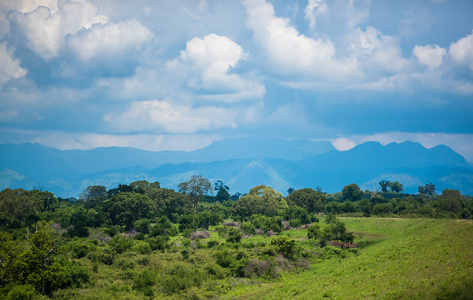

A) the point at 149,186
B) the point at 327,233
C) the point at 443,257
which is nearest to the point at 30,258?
the point at 443,257

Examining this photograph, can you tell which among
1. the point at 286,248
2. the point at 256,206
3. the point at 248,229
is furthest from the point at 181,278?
the point at 256,206

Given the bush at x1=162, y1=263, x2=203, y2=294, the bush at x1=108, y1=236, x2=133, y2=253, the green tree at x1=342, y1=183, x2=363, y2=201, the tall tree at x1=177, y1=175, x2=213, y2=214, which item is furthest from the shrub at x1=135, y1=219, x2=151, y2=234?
the green tree at x1=342, y1=183, x2=363, y2=201

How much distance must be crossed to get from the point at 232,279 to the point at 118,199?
44.0m

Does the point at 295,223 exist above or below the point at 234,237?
above

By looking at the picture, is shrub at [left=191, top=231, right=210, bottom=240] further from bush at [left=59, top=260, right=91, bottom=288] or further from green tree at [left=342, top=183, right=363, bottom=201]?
green tree at [left=342, top=183, right=363, bottom=201]

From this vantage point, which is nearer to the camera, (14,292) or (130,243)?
(14,292)

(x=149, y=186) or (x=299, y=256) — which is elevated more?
(x=149, y=186)

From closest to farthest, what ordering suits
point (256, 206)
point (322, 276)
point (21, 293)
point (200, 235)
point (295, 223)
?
point (21, 293), point (322, 276), point (200, 235), point (295, 223), point (256, 206)

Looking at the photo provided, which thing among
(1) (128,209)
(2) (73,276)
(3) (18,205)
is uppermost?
(3) (18,205)

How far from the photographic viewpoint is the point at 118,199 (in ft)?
249

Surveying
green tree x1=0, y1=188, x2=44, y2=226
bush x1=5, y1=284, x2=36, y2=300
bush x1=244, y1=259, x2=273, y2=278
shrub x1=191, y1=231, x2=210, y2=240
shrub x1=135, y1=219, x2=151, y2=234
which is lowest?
bush x1=244, y1=259, x2=273, y2=278

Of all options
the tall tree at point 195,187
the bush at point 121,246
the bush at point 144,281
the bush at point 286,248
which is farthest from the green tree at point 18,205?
the bush at point 286,248

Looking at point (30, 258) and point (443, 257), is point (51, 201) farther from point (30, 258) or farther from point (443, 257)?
point (443, 257)

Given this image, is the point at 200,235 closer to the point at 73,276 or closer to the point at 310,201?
the point at 73,276
